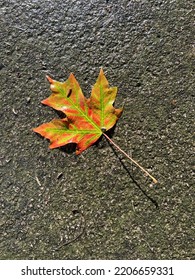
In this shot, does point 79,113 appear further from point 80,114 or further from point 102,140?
point 102,140

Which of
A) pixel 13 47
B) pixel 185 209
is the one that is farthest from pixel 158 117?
pixel 13 47

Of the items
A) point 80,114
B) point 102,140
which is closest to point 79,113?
point 80,114

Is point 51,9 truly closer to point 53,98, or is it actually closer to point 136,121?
point 53,98
